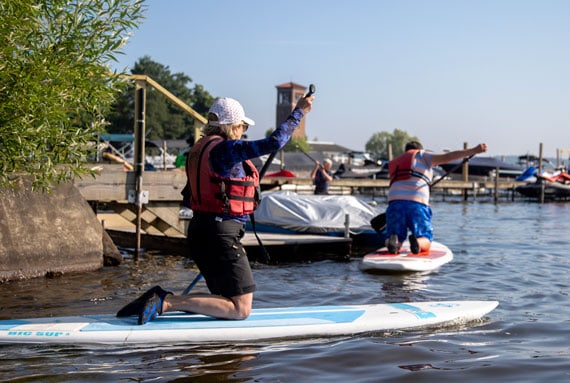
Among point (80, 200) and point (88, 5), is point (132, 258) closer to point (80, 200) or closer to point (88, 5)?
point (80, 200)

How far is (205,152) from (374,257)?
6290 mm

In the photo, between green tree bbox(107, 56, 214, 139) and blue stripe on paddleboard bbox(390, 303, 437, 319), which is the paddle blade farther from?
green tree bbox(107, 56, 214, 139)

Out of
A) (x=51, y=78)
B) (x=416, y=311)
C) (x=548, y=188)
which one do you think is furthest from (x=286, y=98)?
(x=416, y=311)

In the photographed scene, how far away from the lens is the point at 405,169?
36.8ft

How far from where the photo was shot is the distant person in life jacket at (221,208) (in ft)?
19.2

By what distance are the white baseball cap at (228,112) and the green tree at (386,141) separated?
174144 millimetres

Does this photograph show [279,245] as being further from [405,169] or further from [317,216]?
[405,169]

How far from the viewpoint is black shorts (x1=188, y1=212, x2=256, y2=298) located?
5.92m

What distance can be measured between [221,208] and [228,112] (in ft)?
2.64

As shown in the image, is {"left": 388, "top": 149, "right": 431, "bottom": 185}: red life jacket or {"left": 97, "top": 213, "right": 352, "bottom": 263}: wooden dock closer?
{"left": 388, "top": 149, "right": 431, "bottom": 185}: red life jacket

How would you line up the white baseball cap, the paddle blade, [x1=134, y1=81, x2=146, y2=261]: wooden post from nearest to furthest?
the white baseball cap < [x1=134, y1=81, x2=146, y2=261]: wooden post < the paddle blade

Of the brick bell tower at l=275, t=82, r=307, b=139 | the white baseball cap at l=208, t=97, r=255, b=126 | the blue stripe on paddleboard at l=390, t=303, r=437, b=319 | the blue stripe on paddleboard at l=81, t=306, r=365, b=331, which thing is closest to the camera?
the white baseball cap at l=208, t=97, r=255, b=126

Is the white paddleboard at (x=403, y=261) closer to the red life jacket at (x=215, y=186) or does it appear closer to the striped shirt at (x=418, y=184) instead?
the striped shirt at (x=418, y=184)

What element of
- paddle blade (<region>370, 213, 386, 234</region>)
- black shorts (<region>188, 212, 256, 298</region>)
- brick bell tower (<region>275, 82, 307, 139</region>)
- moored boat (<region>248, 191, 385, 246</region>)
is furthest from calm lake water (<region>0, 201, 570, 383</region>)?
brick bell tower (<region>275, 82, 307, 139</region>)
